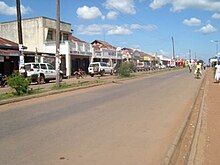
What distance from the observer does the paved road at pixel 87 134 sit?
709 cm

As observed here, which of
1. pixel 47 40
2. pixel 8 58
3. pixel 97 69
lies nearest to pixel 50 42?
pixel 47 40

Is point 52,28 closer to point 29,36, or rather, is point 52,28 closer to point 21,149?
point 29,36

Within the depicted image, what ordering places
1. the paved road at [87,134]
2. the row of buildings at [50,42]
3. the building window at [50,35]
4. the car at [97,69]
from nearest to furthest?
the paved road at [87,134] < the row of buildings at [50,42] < the car at [97,69] < the building window at [50,35]

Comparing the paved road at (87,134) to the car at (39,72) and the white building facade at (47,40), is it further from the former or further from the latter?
the white building facade at (47,40)

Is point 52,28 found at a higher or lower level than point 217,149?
higher

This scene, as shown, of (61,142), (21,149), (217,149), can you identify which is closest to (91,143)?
(61,142)

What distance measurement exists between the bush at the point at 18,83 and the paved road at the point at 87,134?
4.62m

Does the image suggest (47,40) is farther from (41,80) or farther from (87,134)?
(87,134)

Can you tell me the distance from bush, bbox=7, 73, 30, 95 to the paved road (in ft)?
15.2

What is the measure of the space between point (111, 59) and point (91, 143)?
61890mm

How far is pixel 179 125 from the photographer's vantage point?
434 inches

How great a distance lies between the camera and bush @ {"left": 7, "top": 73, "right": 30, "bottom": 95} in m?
19.5

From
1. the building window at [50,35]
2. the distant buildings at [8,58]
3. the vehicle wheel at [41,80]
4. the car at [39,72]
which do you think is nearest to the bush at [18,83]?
the car at [39,72]

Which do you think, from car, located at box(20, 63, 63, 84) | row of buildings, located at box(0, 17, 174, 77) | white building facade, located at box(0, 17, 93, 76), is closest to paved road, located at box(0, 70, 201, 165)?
car, located at box(20, 63, 63, 84)
